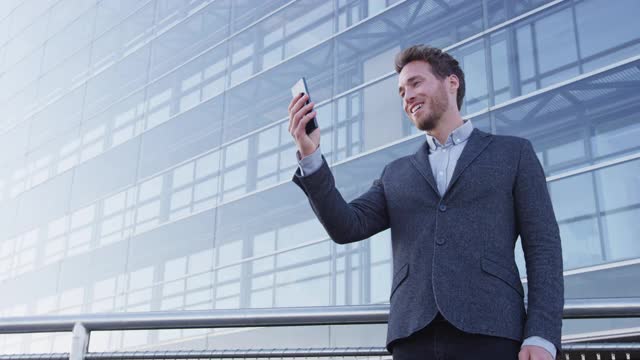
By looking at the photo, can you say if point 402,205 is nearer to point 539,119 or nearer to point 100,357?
point 100,357

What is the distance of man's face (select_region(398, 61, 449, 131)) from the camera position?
2479 millimetres

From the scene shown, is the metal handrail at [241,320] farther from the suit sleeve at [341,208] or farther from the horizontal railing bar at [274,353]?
the suit sleeve at [341,208]

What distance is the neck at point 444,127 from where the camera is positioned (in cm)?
250

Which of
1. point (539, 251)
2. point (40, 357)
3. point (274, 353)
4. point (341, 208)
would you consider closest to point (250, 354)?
point (274, 353)

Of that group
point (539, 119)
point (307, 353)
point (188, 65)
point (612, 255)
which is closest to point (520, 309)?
point (307, 353)

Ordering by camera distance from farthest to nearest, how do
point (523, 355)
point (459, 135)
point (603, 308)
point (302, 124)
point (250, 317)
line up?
point (250, 317)
point (603, 308)
point (459, 135)
point (302, 124)
point (523, 355)

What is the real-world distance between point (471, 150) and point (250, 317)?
1.34 metres

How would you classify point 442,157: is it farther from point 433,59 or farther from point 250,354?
point 250,354

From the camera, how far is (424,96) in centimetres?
248

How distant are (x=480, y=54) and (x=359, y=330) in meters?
4.12

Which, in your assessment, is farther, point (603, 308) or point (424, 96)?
point (603, 308)

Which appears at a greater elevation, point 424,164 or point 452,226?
point 424,164

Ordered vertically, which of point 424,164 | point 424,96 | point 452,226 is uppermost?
point 424,96

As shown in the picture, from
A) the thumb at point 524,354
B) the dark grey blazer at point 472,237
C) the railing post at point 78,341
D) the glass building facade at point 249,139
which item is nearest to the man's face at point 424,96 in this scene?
the dark grey blazer at point 472,237
